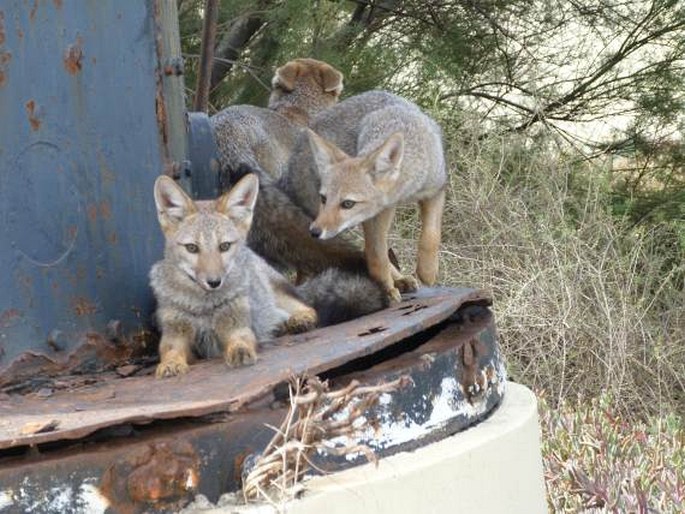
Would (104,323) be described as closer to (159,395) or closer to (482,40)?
(159,395)

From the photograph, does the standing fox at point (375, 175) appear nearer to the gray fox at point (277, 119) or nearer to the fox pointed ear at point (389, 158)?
the fox pointed ear at point (389, 158)

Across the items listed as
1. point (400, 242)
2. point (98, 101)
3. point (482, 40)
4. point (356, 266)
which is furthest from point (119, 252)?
point (482, 40)

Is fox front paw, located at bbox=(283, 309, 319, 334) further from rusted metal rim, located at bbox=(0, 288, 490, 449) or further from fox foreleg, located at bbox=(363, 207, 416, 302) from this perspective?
rusted metal rim, located at bbox=(0, 288, 490, 449)

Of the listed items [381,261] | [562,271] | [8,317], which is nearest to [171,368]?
[8,317]

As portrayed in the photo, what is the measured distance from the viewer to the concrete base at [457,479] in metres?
2.24

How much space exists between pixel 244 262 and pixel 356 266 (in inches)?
28.9

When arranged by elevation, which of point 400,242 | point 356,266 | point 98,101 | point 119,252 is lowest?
point 400,242

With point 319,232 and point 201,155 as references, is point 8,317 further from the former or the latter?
point 319,232

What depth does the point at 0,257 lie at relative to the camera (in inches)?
106

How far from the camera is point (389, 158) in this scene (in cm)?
485

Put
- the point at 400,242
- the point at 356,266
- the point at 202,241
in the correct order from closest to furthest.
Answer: the point at 202,241 → the point at 356,266 → the point at 400,242

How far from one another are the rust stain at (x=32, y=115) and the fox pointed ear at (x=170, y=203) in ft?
1.32

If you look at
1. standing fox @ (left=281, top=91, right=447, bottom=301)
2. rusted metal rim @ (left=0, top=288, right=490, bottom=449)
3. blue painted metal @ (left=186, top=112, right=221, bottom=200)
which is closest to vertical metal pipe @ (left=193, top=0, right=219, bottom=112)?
blue painted metal @ (left=186, top=112, right=221, bottom=200)

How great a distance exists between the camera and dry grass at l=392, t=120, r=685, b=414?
6.91 m
